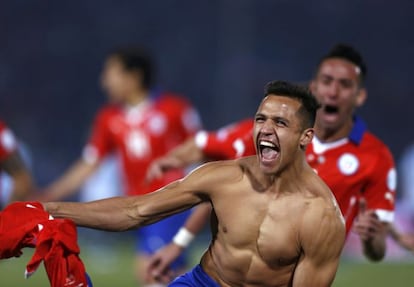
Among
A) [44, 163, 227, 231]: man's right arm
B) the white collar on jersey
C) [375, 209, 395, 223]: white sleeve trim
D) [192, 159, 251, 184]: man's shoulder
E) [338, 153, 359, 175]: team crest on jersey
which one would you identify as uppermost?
[192, 159, 251, 184]: man's shoulder

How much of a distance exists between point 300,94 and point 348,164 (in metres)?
1.22

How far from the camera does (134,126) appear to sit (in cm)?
965

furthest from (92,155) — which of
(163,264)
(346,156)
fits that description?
(346,156)

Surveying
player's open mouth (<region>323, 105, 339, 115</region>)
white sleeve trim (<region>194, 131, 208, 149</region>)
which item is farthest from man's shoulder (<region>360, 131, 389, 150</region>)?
white sleeve trim (<region>194, 131, 208, 149</region>)

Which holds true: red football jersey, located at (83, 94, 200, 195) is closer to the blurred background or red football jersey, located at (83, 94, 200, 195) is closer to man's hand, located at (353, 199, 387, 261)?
man's hand, located at (353, 199, 387, 261)

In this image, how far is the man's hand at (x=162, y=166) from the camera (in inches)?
273

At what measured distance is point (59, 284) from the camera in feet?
18.3

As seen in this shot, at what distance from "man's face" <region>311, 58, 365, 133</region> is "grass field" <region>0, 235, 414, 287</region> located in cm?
423

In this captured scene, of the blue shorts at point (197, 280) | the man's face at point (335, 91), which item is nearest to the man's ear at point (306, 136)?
the blue shorts at point (197, 280)

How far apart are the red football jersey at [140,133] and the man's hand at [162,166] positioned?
2.08 meters

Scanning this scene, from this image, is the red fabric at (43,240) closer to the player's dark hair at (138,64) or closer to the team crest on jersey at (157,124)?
the team crest on jersey at (157,124)

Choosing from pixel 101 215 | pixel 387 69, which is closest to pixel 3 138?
pixel 101 215

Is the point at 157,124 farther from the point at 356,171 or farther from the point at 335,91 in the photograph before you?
the point at 356,171

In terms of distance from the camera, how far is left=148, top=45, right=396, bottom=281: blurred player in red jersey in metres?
6.74
